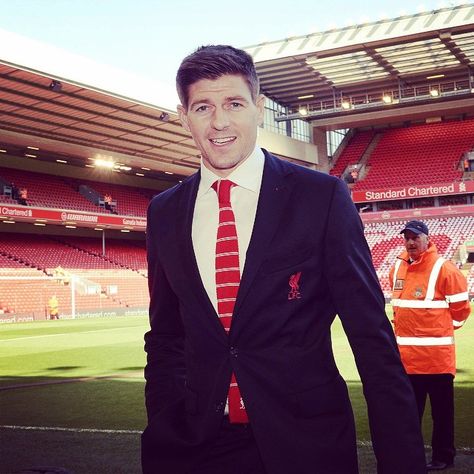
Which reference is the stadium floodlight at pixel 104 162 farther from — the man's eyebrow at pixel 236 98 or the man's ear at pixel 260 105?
the man's eyebrow at pixel 236 98

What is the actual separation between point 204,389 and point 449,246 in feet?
135

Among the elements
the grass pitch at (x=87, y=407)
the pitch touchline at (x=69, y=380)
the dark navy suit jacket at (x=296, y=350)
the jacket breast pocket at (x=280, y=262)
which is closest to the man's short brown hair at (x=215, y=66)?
the dark navy suit jacket at (x=296, y=350)

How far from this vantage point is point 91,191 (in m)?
43.3

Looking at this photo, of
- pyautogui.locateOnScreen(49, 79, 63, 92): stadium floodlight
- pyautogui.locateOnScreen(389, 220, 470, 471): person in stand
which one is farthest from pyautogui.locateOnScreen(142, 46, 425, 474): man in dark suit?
pyautogui.locateOnScreen(49, 79, 63, 92): stadium floodlight

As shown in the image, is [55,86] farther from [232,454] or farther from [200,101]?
[232,454]

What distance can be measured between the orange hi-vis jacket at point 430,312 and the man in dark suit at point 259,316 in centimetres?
407

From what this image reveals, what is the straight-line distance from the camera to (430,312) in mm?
6074

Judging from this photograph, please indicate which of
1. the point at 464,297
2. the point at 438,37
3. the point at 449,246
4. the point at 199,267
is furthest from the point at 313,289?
the point at 449,246

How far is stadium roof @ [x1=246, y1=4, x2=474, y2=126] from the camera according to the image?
35531mm

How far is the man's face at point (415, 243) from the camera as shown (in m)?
6.04

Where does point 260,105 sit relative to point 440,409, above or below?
above

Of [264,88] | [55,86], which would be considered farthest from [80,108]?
[264,88]

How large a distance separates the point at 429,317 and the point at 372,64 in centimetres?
3601

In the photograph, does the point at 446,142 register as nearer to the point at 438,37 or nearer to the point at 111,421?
the point at 438,37
